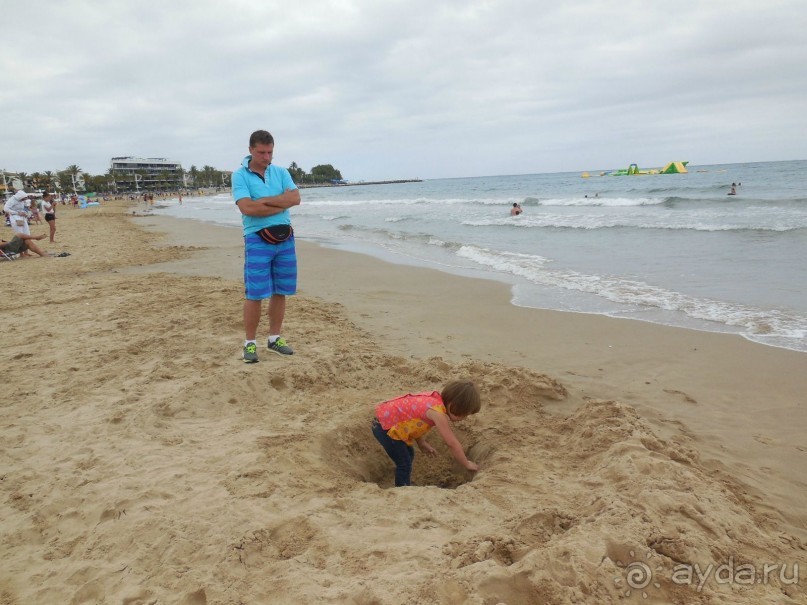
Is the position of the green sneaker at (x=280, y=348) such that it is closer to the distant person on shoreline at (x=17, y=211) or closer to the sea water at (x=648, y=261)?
the sea water at (x=648, y=261)

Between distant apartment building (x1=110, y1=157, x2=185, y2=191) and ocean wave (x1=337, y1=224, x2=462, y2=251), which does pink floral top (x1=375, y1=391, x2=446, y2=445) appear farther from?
distant apartment building (x1=110, y1=157, x2=185, y2=191)

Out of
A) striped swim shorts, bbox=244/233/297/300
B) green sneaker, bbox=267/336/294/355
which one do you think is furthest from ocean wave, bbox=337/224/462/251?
striped swim shorts, bbox=244/233/297/300

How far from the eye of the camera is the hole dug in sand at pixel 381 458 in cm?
332

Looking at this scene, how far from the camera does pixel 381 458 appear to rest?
3488mm

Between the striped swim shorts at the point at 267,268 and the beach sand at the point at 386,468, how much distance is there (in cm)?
64

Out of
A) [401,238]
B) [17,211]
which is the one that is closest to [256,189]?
[17,211]

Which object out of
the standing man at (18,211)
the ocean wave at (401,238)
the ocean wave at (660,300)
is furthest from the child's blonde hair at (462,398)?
the standing man at (18,211)

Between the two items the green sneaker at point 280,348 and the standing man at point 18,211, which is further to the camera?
the standing man at point 18,211

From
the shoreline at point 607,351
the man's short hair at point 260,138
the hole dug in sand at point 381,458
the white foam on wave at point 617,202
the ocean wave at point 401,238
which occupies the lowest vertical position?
the hole dug in sand at point 381,458

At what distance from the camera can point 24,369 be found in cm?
435

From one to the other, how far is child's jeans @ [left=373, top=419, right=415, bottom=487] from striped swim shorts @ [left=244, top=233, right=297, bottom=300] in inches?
68.3

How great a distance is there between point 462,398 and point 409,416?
37 cm

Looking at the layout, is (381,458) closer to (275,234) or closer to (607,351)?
(275,234)

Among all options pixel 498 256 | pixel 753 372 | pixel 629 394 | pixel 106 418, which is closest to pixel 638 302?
pixel 753 372
